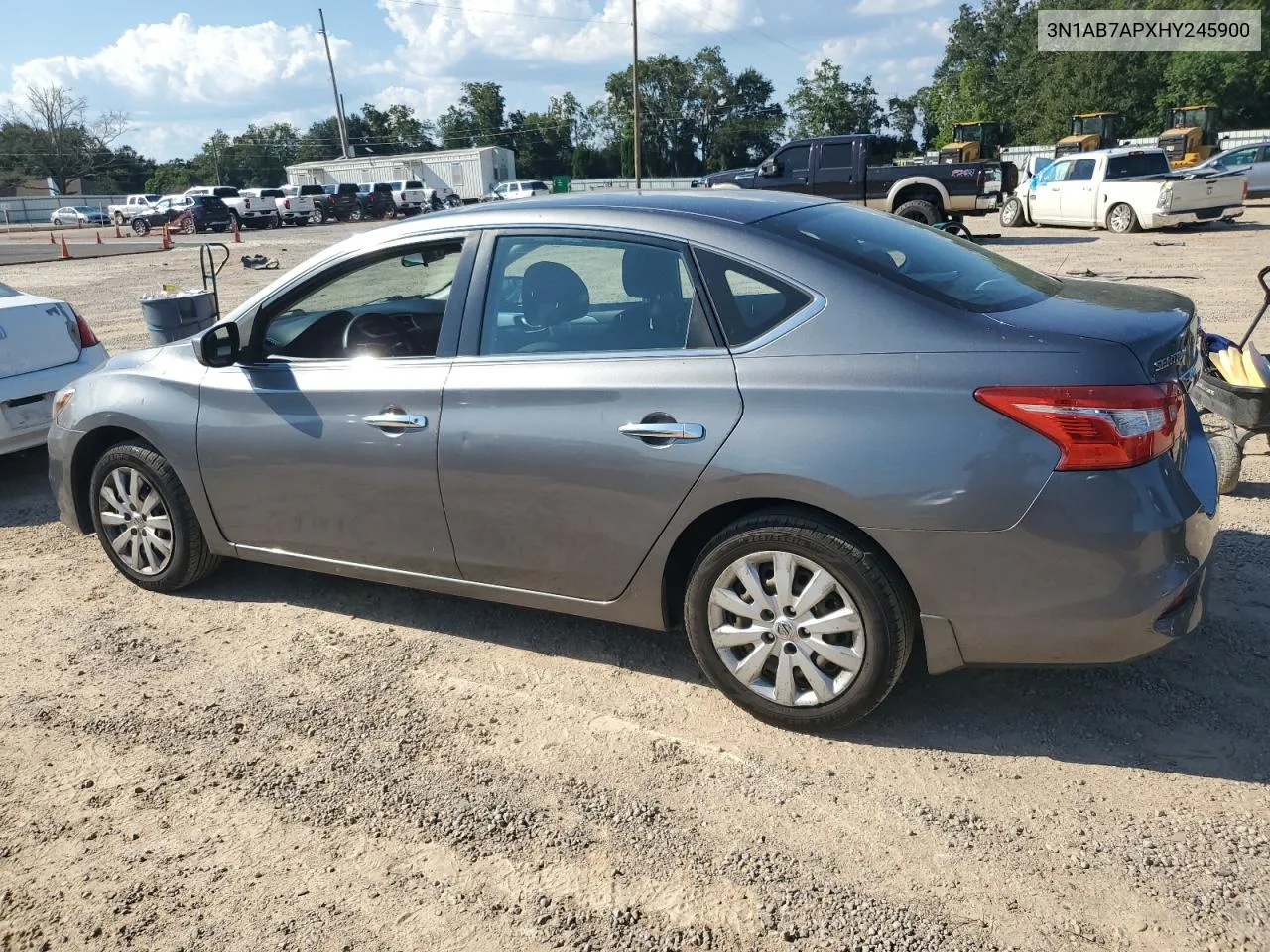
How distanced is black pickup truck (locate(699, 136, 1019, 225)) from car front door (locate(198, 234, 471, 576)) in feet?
52.1

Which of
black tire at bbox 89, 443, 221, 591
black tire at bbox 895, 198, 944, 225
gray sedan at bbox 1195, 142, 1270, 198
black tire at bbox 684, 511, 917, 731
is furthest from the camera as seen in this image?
gray sedan at bbox 1195, 142, 1270, 198

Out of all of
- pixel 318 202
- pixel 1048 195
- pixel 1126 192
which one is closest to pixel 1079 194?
pixel 1048 195

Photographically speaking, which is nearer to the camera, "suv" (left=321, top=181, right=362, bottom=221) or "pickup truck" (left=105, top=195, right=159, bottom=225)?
"suv" (left=321, top=181, right=362, bottom=221)

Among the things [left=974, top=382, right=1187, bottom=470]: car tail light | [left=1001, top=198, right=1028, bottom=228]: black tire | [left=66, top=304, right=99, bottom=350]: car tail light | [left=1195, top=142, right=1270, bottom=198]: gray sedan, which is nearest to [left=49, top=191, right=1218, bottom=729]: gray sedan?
[left=974, top=382, right=1187, bottom=470]: car tail light

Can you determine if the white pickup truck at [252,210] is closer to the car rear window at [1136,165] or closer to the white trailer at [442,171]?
the white trailer at [442,171]

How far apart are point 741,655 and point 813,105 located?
299 ft

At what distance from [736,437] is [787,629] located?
63 centimetres

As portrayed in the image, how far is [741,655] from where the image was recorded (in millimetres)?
3303

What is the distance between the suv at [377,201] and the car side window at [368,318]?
44580 mm

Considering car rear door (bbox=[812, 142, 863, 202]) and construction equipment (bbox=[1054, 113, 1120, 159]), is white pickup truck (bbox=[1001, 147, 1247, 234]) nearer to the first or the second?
car rear door (bbox=[812, 142, 863, 202])

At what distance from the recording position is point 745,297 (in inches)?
127

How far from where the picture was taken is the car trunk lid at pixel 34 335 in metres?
6.29

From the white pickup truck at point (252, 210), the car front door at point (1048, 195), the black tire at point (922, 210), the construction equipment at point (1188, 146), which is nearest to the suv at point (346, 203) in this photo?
the white pickup truck at point (252, 210)

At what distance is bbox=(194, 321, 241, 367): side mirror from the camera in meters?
4.04
